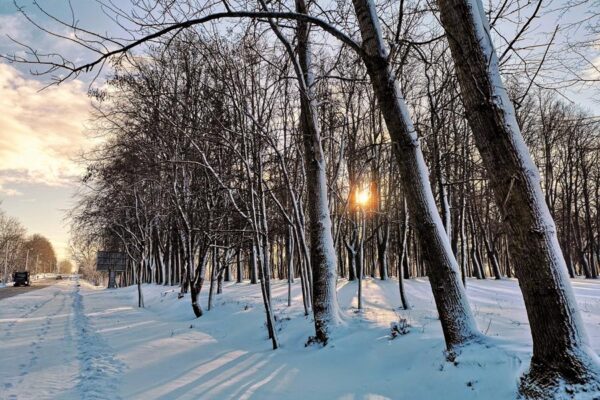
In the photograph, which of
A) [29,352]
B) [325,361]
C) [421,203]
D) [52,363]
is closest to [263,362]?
[325,361]

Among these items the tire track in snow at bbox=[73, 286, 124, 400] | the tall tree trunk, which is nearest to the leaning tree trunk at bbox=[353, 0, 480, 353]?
the tall tree trunk

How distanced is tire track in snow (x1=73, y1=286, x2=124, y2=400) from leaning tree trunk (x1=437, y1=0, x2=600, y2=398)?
15.2ft

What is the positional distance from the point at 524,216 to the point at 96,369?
6.31 m

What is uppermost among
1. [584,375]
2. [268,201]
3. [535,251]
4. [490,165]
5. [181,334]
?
[268,201]

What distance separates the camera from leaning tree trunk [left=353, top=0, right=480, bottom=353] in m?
4.12

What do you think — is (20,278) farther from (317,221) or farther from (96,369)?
(317,221)

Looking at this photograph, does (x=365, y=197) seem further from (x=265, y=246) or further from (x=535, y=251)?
(x=535, y=251)

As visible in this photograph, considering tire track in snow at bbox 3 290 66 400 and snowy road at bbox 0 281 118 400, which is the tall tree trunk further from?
tire track in snow at bbox 3 290 66 400

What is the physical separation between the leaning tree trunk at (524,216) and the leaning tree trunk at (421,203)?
941 mm

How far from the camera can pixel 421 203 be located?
430cm

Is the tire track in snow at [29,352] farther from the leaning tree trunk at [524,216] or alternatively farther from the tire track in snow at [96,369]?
the leaning tree trunk at [524,216]

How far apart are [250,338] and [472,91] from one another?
701cm

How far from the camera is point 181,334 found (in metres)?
9.20

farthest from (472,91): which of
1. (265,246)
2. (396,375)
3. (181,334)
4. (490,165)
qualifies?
(181,334)
